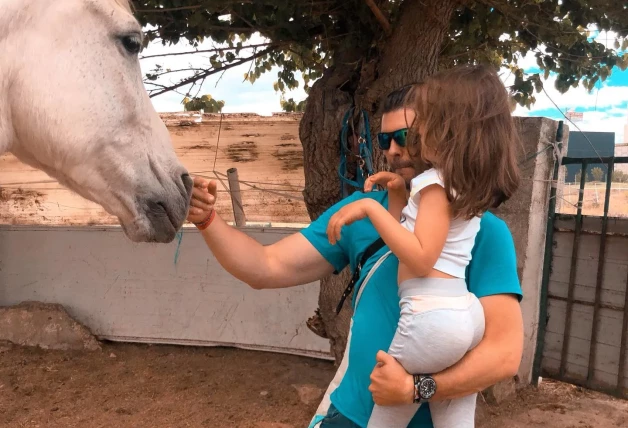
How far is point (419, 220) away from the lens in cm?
115

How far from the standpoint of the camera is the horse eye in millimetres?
1477

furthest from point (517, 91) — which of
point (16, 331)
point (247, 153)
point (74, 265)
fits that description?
point (16, 331)

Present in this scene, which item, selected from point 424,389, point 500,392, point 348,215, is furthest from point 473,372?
point 500,392

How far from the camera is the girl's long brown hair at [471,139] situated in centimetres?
114

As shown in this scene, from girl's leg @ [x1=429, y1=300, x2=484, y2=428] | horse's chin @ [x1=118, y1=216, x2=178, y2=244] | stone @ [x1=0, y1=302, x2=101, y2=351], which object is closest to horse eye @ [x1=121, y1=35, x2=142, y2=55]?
horse's chin @ [x1=118, y1=216, x2=178, y2=244]

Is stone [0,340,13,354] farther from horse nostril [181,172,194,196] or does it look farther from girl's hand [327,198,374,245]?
girl's hand [327,198,374,245]

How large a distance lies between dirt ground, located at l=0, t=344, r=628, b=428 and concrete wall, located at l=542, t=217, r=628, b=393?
0.25 metres

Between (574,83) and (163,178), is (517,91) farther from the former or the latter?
(163,178)

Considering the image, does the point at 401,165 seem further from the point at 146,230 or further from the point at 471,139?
the point at 146,230

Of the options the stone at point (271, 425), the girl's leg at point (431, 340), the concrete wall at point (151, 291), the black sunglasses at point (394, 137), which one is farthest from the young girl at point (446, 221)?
the concrete wall at point (151, 291)

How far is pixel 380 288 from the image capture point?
131cm

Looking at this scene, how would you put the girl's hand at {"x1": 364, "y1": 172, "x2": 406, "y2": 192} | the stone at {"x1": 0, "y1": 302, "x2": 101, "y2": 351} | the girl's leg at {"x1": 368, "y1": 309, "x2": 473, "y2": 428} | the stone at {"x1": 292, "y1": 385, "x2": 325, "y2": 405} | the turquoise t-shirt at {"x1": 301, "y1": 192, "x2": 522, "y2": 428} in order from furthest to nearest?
the stone at {"x1": 0, "y1": 302, "x2": 101, "y2": 351} → the stone at {"x1": 292, "y1": 385, "x2": 325, "y2": 405} → the girl's hand at {"x1": 364, "y1": 172, "x2": 406, "y2": 192} → the turquoise t-shirt at {"x1": 301, "y1": 192, "x2": 522, "y2": 428} → the girl's leg at {"x1": 368, "y1": 309, "x2": 473, "y2": 428}

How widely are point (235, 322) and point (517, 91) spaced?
3.21 m

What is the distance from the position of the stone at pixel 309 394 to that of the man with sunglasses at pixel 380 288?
261 centimetres
